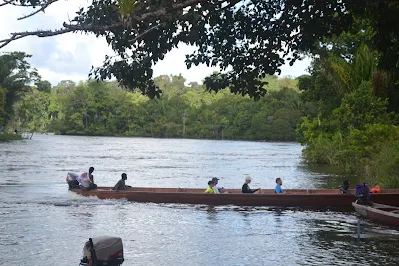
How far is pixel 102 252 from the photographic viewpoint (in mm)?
8531

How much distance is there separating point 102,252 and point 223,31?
11.6ft

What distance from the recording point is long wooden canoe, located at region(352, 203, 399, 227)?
17844 mm

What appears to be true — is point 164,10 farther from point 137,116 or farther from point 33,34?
point 137,116

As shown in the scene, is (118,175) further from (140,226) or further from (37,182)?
(140,226)

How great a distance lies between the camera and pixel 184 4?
24.6 ft

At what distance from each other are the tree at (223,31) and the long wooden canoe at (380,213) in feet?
32.5

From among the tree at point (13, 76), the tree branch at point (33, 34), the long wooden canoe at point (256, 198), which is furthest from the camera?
the tree at point (13, 76)

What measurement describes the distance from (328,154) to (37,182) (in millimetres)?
22911

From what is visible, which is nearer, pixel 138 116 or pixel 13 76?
pixel 13 76

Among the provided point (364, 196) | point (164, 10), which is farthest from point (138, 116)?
point (164, 10)

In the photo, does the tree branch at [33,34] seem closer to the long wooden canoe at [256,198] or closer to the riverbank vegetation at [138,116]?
the long wooden canoe at [256,198]

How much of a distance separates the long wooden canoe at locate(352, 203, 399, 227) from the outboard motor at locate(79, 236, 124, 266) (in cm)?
1128

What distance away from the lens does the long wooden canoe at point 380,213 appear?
58.5ft

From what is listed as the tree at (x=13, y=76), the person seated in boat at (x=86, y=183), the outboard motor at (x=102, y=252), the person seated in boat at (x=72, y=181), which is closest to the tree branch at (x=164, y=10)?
the outboard motor at (x=102, y=252)
